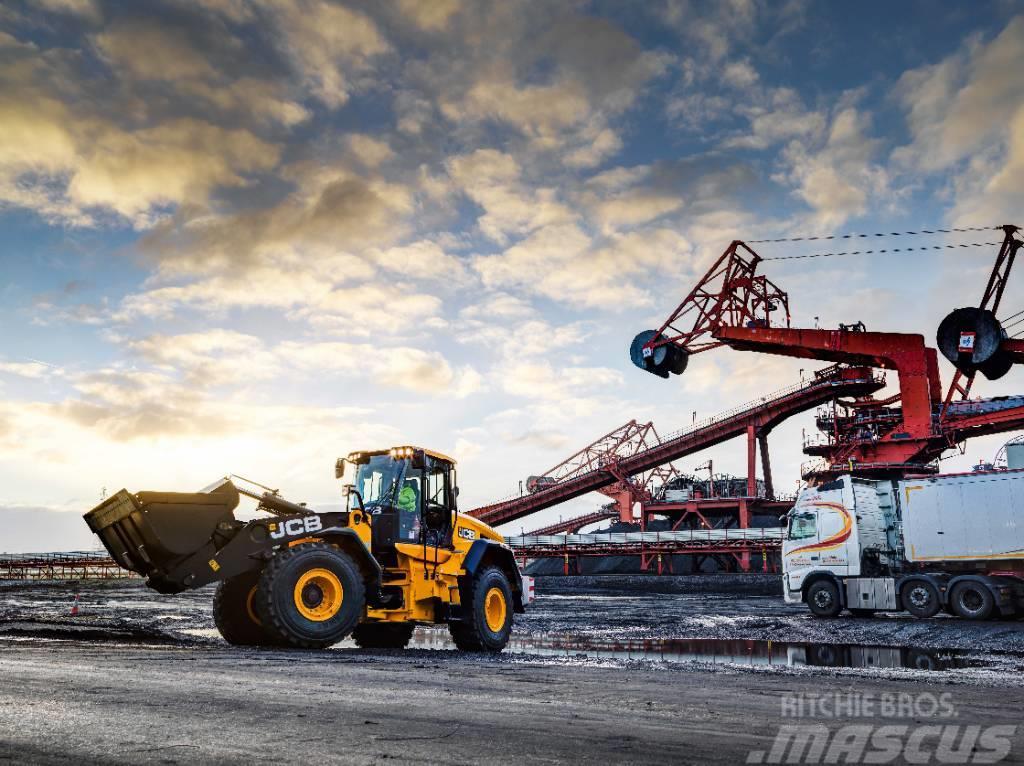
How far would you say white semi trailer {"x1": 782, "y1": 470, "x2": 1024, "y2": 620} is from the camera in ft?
66.4

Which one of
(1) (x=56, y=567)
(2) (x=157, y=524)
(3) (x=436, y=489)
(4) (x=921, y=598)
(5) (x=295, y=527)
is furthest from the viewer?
(1) (x=56, y=567)

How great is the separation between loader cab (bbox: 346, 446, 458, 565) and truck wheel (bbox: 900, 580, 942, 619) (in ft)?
45.6

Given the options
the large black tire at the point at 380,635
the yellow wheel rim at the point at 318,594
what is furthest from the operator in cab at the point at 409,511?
the large black tire at the point at 380,635

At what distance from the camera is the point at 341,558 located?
35.9 feet

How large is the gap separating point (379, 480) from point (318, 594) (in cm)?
214

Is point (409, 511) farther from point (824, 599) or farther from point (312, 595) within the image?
point (824, 599)

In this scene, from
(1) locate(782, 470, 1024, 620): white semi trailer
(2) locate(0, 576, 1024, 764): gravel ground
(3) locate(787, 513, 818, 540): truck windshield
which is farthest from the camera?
(3) locate(787, 513, 818, 540): truck windshield

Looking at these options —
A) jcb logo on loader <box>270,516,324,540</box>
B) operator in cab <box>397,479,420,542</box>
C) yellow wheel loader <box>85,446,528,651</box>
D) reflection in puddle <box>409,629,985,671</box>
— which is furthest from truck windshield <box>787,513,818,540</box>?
jcb logo on loader <box>270,516,324,540</box>

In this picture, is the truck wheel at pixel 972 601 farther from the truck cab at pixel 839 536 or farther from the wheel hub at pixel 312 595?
the wheel hub at pixel 312 595

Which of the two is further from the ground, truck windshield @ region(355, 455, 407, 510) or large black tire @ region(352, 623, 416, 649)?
truck windshield @ region(355, 455, 407, 510)

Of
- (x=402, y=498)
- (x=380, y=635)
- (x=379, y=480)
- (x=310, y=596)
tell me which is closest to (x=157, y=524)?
(x=310, y=596)

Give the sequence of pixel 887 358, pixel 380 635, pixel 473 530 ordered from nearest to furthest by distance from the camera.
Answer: pixel 380 635 < pixel 473 530 < pixel 887 358

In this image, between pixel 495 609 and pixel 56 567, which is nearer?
pixel 495 609

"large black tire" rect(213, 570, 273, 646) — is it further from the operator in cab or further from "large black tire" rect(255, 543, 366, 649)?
the operator in cab
